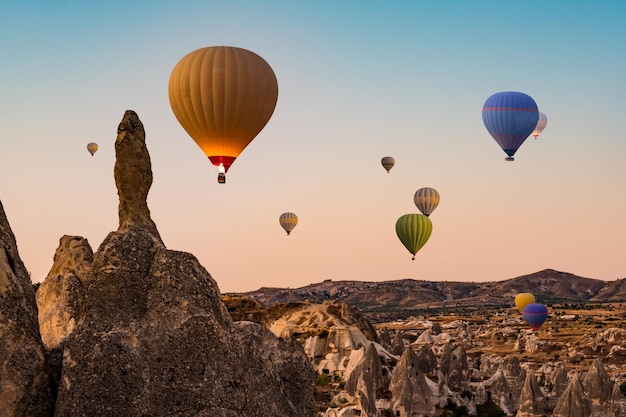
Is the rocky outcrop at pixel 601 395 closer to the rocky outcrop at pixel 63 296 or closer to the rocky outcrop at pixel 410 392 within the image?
the rocky outcrop at pixel 410 392

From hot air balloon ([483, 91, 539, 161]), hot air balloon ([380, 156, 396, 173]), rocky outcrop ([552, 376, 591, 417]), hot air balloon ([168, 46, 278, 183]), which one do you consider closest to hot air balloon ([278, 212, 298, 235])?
hot air balloon ([380, 156, 396, 173])

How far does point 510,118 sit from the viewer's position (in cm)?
7481

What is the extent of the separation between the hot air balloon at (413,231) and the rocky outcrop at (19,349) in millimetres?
77848

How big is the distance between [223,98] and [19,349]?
128ft

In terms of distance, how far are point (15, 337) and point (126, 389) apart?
3.82 ft

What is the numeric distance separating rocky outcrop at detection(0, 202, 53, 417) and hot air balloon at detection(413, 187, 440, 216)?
8521 cm

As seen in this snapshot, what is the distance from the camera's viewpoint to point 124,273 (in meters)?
8.73

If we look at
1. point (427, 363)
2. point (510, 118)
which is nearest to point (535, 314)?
point (510, 118)

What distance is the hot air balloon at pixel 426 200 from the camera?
302 ft

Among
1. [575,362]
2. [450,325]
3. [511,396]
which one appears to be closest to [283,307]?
[511,396]

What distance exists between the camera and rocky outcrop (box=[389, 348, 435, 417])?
42.3 meters

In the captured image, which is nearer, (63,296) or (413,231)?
(63,296)

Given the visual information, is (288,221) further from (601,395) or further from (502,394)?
(601,395)

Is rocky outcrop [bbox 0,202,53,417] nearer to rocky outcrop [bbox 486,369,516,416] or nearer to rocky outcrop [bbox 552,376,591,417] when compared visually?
rocky outcrop [bbox 552,376,591,417]
